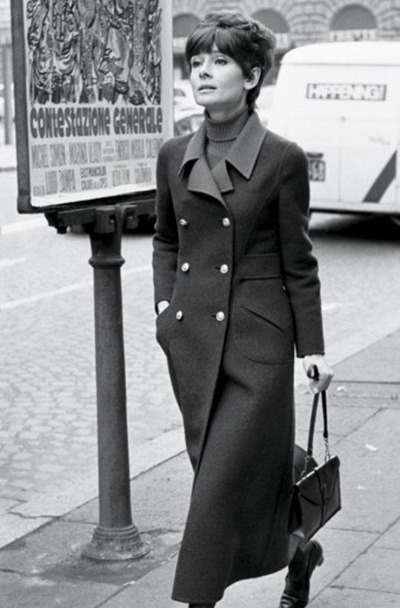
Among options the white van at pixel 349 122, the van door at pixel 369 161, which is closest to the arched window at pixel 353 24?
the white van at pixel 349 122

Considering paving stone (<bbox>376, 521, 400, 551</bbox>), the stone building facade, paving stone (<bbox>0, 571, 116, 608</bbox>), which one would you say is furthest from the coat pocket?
the stone building facade

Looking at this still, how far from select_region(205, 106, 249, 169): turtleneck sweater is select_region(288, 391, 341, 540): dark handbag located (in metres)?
0.78

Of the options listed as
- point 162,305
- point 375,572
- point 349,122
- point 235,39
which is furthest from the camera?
point 349,122

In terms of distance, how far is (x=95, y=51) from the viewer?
481cm

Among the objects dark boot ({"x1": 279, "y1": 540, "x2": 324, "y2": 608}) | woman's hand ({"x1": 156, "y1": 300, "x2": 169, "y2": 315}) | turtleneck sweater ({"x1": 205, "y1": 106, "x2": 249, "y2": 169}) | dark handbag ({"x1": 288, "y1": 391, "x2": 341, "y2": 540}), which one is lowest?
dark boot ({"x1": 279, "y1": 540, "x2": 324, "y2": 608})

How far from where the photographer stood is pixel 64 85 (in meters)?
4.64

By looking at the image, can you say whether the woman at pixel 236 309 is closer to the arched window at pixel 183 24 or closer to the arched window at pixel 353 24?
the arched window at pixel 353 24

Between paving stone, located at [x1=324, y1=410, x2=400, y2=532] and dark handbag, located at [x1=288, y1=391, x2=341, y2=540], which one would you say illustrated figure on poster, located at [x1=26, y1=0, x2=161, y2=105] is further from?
paving stone, located at [x1=324, y1=410, x2=400, y2=532]

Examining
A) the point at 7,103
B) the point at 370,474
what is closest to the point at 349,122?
the point at 370,474

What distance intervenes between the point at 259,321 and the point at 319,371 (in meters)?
0.25

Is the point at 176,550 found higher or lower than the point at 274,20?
higher

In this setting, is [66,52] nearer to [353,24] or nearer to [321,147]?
[321,147]

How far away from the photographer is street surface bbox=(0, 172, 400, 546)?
658 centimetres

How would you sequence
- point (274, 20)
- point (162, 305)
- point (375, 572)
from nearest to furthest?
point (162, 305) < point (375, 572) < point (274, 20)
